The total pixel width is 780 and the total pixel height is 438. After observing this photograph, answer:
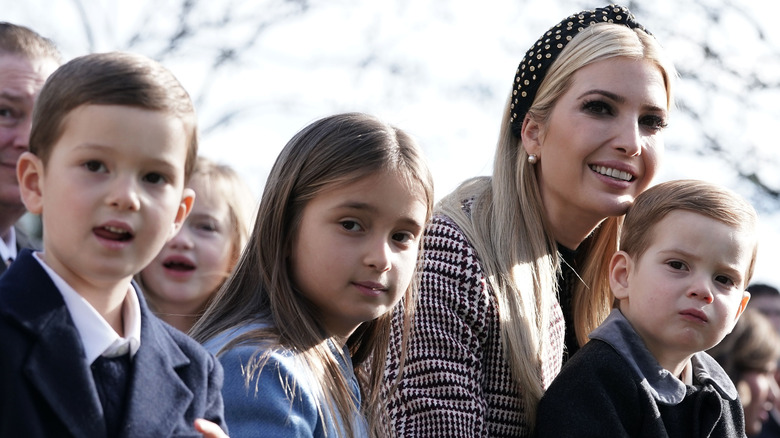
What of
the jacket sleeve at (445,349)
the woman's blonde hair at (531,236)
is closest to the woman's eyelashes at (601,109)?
the woman's blonde hair at (531,236)

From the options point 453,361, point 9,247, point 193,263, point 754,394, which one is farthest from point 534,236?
point 754,394

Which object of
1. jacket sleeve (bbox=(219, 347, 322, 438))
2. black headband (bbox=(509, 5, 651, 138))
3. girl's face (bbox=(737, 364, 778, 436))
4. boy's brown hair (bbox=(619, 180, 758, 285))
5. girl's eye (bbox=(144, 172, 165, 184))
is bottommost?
girl's face (bbox=(737, 364, 778, 436))

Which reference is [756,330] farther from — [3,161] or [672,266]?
[3,161]

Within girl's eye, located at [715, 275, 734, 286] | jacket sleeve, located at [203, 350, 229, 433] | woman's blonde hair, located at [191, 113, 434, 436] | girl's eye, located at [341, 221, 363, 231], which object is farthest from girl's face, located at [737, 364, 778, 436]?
jacket sleeve, located at [203, 350, 229, 433]

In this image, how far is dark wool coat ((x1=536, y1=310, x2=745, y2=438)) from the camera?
3.31 metres

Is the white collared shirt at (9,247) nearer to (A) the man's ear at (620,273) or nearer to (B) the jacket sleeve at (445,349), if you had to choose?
(B) the jacket sleeve at (445,349)

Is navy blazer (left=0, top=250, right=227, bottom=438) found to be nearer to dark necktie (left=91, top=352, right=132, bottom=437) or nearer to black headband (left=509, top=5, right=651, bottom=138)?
dark necktie (left=91, top=352, right=132, bottom=437)

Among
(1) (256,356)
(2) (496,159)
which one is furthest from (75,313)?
(2) (496,159)

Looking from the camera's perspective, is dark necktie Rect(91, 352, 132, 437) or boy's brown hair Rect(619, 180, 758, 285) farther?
boy's brown hair Rect(619, 180, 758, 285)

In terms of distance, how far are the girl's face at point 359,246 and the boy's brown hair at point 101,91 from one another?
80cm

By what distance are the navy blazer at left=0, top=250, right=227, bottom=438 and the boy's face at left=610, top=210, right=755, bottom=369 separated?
1608 millimetres

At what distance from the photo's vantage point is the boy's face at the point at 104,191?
2.24 metres

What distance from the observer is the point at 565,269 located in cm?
417

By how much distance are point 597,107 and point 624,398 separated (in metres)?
1.08
